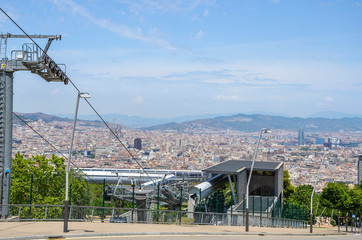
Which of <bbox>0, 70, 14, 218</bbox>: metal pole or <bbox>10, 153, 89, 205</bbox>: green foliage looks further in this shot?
<bbox>10, 153, 89, 205</bbox>: green foliage

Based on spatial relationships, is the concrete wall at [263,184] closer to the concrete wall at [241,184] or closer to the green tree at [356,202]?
the concrete wall at [241,184]

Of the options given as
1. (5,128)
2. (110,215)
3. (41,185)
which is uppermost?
(5,128)

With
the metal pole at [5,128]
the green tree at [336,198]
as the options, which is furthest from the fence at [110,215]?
the green tree at [336,198]

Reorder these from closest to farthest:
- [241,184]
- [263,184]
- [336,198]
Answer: [336,198] → [241,184] → [263,184]

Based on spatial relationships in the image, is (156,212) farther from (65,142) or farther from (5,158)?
(65,142)

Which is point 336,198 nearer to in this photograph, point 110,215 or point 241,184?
point 241,184

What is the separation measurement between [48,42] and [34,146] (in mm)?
123631

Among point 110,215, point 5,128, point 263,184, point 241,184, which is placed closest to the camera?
point 110,215

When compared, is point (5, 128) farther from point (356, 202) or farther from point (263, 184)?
point (263, 184)

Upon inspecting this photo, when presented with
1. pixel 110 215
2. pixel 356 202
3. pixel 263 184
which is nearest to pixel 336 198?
pixel 356 202

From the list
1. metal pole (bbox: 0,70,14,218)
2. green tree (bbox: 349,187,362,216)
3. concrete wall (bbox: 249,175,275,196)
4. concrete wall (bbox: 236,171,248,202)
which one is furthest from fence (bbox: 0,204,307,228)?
concrete wall (bbox: 249,175,275,196)

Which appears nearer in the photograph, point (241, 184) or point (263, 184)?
point (241, 184)

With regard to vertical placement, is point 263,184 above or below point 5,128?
below

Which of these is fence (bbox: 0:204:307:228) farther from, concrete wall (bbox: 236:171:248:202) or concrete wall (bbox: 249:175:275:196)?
concrete wall (bbox: 249:175:275:196)
